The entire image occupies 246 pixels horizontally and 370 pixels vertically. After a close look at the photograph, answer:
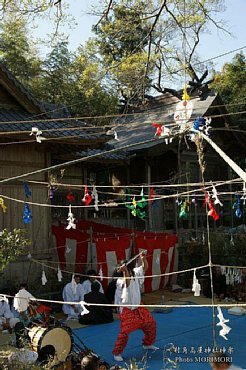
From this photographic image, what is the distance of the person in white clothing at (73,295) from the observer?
11.0m

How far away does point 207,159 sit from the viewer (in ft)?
61.8

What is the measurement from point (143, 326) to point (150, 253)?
5.62 meters

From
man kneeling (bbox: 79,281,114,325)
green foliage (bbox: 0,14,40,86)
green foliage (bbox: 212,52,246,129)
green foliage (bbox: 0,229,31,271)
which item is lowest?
man kneeling (bbox: 79,281,114,325)

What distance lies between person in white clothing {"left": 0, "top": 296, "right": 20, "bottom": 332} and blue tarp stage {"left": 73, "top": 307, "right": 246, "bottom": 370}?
4.48ft

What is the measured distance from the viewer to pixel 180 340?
891 centimetres

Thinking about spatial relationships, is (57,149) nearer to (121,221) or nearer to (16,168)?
(16,168)

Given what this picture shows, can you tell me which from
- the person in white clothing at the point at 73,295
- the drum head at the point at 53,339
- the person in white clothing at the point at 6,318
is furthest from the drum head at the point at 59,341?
the person in white clothing at the point at 73,295

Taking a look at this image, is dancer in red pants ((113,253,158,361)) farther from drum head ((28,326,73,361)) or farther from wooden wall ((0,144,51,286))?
wooden wall ((0,144,51,286))

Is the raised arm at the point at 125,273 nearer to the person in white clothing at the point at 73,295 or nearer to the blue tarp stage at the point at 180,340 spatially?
the blue tarp stage at the point at 180,340

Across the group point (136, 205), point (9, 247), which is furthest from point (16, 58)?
point (9, 247)

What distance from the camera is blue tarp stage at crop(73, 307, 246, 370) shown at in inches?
303

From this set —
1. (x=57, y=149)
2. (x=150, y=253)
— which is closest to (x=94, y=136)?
(x=57, y=149)

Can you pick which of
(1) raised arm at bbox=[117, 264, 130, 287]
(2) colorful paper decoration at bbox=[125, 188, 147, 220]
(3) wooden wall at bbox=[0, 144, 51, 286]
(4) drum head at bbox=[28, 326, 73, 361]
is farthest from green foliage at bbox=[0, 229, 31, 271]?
(3) wooden wall at bbox=[0, 144, 51, 286]

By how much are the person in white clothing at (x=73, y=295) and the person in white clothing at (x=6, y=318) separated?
160 cm
